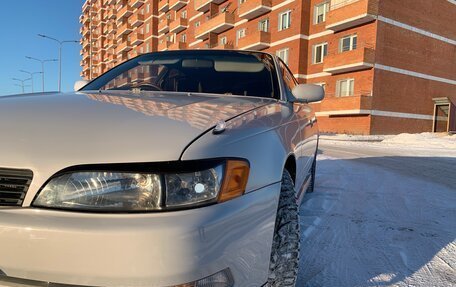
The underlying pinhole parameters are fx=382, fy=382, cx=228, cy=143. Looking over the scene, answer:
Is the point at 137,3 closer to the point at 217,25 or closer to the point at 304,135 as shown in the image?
the point at 217,25

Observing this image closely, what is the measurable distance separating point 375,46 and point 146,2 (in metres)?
42.1

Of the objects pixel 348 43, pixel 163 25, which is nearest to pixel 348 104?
pixel 348 43

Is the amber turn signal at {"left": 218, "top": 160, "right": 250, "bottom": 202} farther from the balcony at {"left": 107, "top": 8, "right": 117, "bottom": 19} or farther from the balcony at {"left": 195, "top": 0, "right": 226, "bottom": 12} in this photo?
the balcony at {"left": 107, "top": 8, "right": 117, "bottom": 19}

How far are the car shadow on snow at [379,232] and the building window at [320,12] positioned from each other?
2255cm

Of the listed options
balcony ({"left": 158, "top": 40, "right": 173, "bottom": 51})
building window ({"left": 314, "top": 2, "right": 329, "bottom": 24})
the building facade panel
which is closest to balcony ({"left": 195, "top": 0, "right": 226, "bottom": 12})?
balcony ({"left": 158, "top": 40, "right": 173, "bottom": 51})

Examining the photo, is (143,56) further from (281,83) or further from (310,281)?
(310,281)

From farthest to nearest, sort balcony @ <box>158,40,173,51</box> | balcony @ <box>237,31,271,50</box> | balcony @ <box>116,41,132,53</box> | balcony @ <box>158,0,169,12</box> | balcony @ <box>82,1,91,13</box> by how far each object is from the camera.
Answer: balcony @ <box>82,1,91,13</box>, balcony @ <box>116,41,132,53</box>, balcony @ <box>158,0,169,12</box>, balcony @ <box>158,40,173,51</box>, balcony @ <box>237,31,271,50</box>

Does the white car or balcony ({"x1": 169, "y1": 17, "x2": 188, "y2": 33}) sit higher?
balcony ({"x1": 169, "y1": 17, "x2": 188, "y2": 33})

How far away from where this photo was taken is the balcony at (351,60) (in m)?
22.1

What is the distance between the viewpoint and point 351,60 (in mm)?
22750

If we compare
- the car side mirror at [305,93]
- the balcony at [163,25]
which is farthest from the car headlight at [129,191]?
the balcony at [163,25]

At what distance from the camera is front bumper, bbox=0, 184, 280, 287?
1283 mm

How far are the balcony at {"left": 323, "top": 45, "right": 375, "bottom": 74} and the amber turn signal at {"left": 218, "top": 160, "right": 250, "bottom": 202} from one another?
22435mm

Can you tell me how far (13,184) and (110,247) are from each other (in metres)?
0.46
